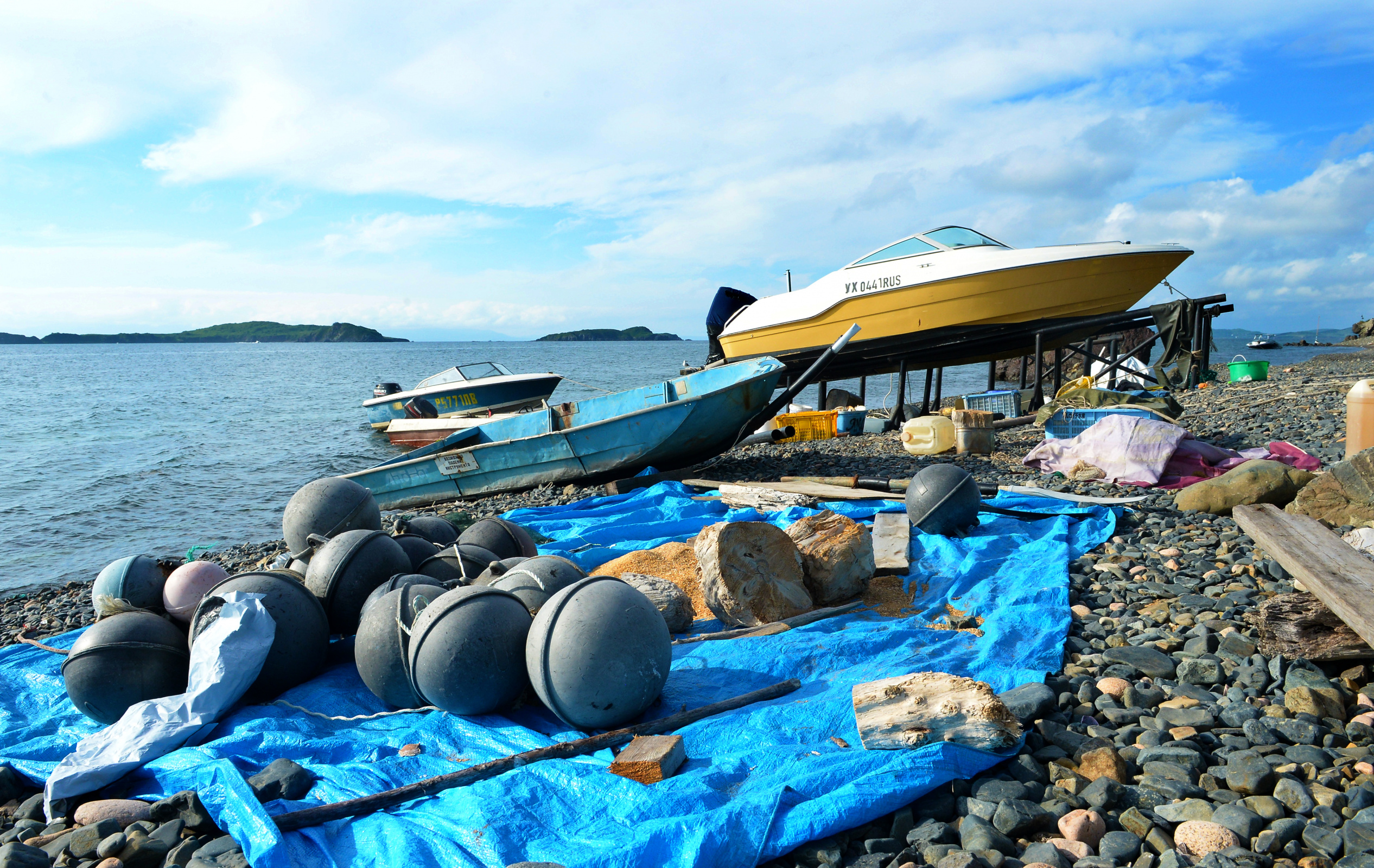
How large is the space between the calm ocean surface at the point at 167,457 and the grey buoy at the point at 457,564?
722 centimetres

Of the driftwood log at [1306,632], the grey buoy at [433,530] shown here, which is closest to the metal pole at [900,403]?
the grey buoy at [433,530]

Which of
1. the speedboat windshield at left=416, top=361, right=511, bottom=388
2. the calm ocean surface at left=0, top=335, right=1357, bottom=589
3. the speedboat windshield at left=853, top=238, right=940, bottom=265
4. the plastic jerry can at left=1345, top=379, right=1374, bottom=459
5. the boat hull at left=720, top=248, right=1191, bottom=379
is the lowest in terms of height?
the calm ocean surface at left=0, top=335, right=1357, bottom=589

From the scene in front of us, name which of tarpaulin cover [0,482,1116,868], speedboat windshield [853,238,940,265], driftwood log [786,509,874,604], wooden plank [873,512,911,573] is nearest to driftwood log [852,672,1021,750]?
tarpaulin cover [0,482,1116,868]

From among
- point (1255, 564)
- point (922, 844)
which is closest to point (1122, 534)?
point (1255, 564)

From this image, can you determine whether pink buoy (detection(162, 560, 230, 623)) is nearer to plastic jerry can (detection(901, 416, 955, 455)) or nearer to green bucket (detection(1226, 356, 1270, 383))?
plastic jerry can (detection(901, 416, 955, 455))

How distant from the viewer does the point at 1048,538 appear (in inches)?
230

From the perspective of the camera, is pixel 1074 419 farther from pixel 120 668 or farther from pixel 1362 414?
pixel 120 668

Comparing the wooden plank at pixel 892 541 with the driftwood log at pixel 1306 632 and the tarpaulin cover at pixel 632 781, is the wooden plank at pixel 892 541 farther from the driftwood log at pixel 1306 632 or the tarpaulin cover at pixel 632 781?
the driftwood log at pixel 1306 632

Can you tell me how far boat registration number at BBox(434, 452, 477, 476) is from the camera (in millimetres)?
10773

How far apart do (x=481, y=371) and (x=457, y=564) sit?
18.8 metres

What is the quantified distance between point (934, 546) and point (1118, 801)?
3.37 m

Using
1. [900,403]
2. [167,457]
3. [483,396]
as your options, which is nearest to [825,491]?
[900,403]

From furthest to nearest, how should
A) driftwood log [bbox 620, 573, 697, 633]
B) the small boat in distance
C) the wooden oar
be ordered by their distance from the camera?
1. the small boat in distance
2. driftwood log [bbox 620, 573, 697, 633]
3. the wooden oar

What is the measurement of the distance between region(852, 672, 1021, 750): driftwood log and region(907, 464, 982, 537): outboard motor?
328cm
